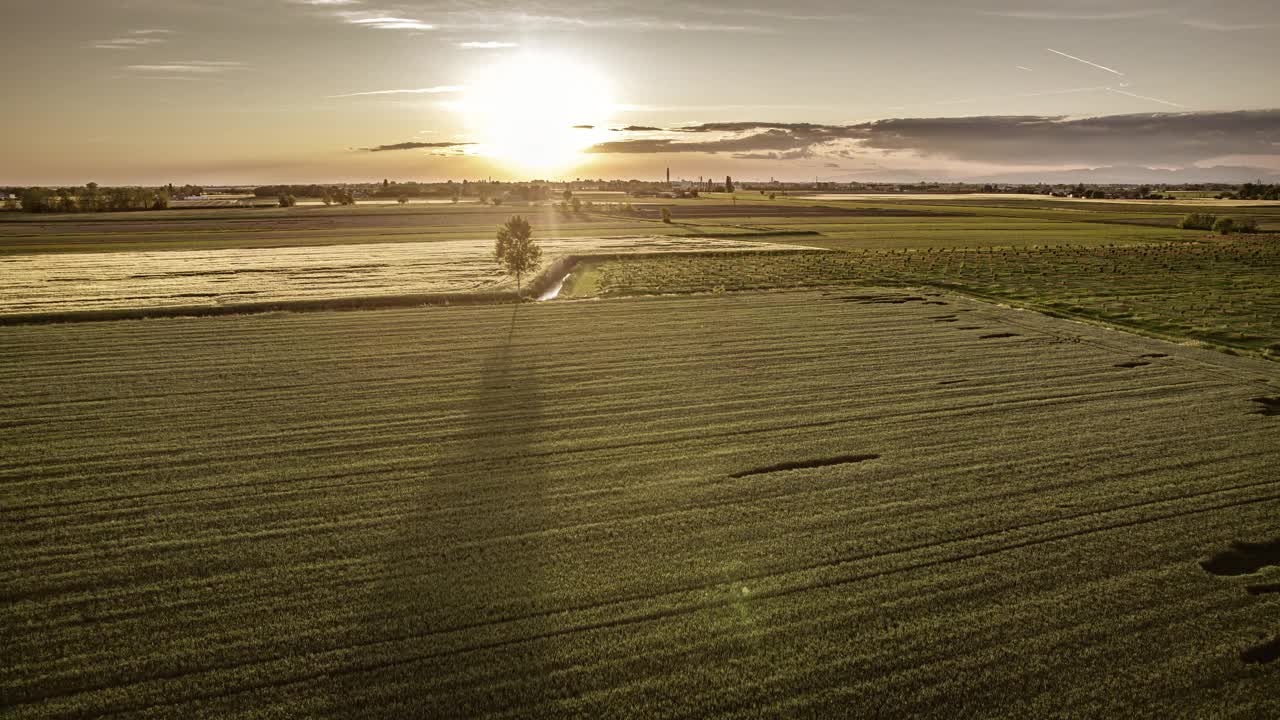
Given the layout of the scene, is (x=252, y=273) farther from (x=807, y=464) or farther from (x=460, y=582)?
(x=460, y=582)

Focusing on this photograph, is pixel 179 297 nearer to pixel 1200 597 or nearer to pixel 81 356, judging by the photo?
pixel 81 356

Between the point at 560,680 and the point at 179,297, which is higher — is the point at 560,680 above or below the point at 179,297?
below

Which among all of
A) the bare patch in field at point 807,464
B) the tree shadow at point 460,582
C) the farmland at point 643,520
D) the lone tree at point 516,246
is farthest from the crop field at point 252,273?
the bare patch in field at point 807,464

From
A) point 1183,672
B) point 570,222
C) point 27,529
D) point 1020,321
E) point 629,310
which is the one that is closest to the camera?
point 1183,672

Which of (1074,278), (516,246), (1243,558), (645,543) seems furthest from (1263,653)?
(1074,278)

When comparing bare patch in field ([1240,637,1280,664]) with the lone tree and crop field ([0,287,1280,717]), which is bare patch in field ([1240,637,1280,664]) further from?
the lone tree

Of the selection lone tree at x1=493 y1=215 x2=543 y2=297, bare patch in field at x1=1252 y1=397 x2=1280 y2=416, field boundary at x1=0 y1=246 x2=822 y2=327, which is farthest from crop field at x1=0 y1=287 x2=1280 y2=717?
lone tree at x1=493 y1=215 x2=543 y2=297

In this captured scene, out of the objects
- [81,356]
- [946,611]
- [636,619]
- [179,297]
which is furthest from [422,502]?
[179,297]
